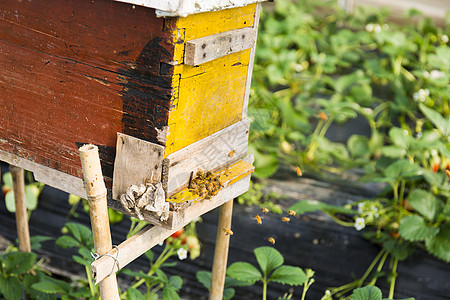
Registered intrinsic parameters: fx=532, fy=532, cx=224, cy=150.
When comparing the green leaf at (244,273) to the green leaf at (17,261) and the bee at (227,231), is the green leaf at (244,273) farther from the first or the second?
the green leaf at (17,261)

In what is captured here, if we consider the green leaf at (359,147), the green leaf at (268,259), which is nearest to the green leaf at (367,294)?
the green leaf at (268,259)

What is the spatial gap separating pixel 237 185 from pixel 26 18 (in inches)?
27.6

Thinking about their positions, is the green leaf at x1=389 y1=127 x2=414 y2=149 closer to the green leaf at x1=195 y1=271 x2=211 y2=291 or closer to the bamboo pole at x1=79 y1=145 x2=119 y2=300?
the green leaf at x1=195 y1=271 x2=211 y2=291

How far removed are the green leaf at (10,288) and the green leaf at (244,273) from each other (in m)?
0.73

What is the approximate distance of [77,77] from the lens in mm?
1280

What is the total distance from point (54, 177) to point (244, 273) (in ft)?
2.31

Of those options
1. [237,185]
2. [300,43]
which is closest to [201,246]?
[237,185]

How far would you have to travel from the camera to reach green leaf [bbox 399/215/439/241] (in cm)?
219

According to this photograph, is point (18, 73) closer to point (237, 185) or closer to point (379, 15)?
point (237, 185)

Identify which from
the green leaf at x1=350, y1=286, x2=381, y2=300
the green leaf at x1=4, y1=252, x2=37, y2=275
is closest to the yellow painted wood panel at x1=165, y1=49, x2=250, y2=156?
the green leaf at x1=350, y1=286, x2=381, y2=300

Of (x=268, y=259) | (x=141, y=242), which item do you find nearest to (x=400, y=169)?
(x=268, y=259)

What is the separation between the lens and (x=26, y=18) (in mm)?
1298

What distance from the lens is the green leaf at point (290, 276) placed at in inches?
65.5

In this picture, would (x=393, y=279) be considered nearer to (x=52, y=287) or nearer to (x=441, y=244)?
(x=441, y=244)
